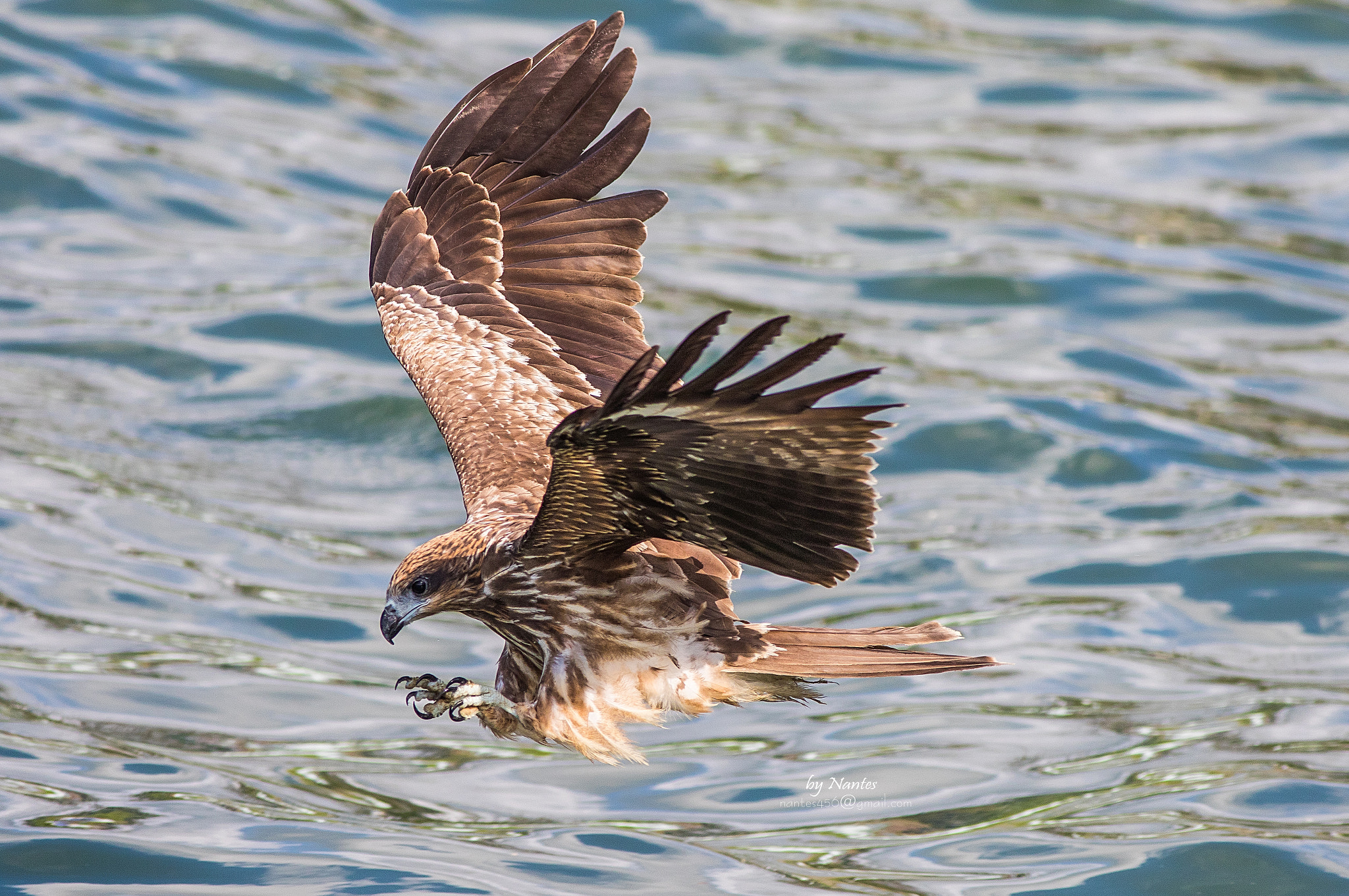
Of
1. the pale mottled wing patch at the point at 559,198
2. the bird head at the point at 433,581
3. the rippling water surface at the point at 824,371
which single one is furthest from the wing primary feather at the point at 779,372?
the rippling water surface at the point at 824,371

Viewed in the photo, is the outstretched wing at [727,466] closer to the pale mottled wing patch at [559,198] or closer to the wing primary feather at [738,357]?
the wing primary feather at [738,357]

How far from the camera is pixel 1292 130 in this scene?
17.8 m

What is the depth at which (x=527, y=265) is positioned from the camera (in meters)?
7.21

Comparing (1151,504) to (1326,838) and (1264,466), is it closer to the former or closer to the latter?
(1264,466)

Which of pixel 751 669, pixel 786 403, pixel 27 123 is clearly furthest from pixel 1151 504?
pixel 27 123

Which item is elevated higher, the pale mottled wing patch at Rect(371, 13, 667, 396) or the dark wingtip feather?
the pale mottled wing patch at Rect(371, 13, 667, 396)

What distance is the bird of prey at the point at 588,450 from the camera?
4809 mm

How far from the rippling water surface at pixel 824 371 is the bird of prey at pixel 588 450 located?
1390 mm

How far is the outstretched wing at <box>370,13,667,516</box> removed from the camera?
6766 millimetres

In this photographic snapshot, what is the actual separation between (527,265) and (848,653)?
247 cm

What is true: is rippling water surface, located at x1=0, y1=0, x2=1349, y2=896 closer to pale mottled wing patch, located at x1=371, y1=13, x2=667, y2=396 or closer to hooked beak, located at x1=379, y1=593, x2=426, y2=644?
hooked beak, located at x1=379, y1=593, x2=426, y2=644

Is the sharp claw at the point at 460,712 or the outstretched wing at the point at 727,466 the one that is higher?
the outstretched wing at the point at 727,466

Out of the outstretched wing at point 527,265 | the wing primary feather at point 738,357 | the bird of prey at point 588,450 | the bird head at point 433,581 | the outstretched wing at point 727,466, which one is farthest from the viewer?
the outstretched wing at point 527,265

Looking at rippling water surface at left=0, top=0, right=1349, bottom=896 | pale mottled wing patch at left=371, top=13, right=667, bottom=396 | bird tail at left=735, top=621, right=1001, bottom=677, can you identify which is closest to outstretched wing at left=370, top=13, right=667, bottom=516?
pale mottled wing patch at left=371, top=13, right=667, bottom=396
